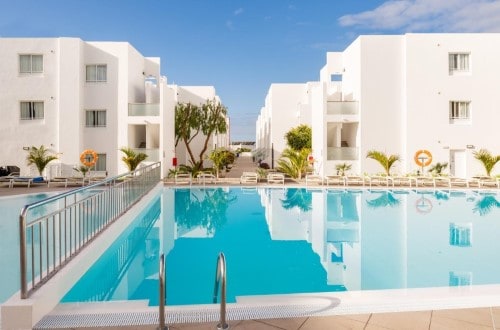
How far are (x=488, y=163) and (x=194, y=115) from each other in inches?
744

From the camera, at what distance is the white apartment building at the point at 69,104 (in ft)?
70.5

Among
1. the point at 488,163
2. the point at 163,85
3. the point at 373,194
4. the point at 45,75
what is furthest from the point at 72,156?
the point at 488,163

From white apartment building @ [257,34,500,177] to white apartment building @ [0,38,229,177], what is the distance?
1283 centimetres

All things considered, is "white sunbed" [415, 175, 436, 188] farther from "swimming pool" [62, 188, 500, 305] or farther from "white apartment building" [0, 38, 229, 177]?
"white apartment building" [0, 38, 229, 177]

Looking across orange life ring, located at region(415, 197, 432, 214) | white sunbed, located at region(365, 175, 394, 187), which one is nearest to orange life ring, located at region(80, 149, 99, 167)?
white sunbed, located at region(365, 175, 394, 187)

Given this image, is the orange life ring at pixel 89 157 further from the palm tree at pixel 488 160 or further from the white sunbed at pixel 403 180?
the palm tree at pixel 488 160

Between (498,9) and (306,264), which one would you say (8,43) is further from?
(498,9)

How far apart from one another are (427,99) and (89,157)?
2058cm

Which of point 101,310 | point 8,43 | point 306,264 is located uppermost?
point 8,43

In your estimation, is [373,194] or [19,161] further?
[19,161]

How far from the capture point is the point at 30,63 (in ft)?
70.9

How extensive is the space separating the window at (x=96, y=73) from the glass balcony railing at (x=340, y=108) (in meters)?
14.3

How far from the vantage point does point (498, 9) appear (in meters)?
22.7

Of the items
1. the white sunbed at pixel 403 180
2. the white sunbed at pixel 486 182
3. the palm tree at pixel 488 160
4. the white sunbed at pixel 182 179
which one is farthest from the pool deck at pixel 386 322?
the palm tree at pixel 488 160
